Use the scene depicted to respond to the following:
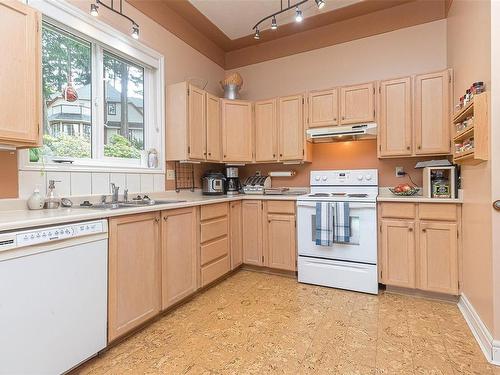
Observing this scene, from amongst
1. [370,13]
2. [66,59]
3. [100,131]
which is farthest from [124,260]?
[370,13]

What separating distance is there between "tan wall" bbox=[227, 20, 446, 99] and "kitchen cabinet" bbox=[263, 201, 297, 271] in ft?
5.65

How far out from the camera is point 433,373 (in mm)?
1565

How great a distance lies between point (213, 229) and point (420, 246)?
6.53ft

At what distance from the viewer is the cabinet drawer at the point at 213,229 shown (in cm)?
270

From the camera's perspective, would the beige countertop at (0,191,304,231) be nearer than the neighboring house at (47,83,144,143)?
Yes

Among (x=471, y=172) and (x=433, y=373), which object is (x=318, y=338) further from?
(x=471, y=172)

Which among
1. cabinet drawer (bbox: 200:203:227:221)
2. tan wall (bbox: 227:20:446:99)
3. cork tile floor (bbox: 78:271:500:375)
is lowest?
cork tile floor (bbox: 78:271:500:375)

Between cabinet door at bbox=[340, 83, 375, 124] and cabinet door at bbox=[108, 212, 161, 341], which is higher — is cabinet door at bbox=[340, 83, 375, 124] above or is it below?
above

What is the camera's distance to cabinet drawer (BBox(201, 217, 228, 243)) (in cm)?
270

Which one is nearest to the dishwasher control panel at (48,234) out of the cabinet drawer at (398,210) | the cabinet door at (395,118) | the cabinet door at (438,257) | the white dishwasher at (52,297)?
Answer: the white dishwasher at (52,297)

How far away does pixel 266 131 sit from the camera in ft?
11.8

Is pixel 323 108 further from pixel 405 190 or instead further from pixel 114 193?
pixel 114 193

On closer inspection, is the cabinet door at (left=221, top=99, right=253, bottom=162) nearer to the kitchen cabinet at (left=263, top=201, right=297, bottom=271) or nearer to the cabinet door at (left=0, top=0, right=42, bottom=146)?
the kitchen cabinet at (left=263, top=201, right=297, bottom=271)

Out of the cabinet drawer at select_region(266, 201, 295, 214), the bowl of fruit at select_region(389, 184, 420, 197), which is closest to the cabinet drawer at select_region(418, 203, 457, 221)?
the bowl of fruit at select_region(389, 184, 420, 197)
